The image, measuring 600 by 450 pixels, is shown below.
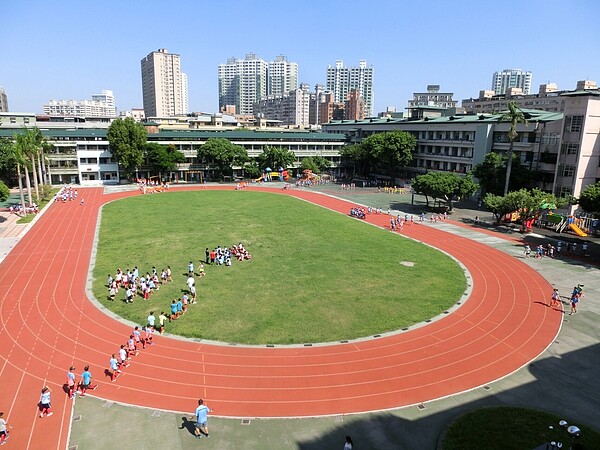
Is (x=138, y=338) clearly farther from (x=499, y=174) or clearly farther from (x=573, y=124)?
(x=499, y=174)

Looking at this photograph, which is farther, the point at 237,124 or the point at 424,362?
the point at 237,124

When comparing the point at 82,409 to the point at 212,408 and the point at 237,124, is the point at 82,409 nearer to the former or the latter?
the point at 212,408

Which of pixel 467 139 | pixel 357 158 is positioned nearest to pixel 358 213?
pixel 467 139

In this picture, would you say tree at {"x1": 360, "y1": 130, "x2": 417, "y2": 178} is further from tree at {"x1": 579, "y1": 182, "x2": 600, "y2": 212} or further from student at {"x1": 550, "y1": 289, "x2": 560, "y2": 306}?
student at {"x1": 550, "y1": 289, "x2": 560, "y2": 306}

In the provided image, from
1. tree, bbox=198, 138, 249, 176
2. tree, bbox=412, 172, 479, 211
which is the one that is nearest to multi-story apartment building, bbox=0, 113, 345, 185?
tree, bbox=198, 138, 249, 176

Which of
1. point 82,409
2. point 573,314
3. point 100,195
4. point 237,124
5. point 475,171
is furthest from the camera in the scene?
point 237,124

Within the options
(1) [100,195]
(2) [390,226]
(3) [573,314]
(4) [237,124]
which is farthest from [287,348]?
(4) [237,124]
